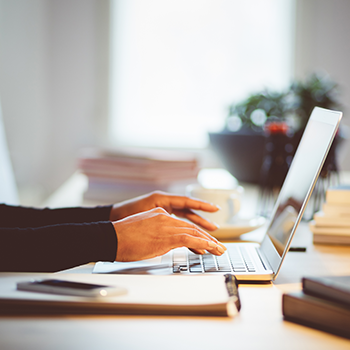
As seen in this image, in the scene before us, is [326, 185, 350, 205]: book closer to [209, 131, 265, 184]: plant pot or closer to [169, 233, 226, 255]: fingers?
[169, 233, 226, 255]: fingers

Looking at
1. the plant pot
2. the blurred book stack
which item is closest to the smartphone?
the blurred book stack

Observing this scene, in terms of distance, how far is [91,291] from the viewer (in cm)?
50

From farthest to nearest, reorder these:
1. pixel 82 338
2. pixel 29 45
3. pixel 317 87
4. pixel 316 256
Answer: pixel 29 45, pixel 317 87, pixel 316 256, pixel 82 338

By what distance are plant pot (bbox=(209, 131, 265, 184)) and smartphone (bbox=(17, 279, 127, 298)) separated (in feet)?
3.55

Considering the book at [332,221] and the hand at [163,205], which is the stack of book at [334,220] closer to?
the book at [332,221]

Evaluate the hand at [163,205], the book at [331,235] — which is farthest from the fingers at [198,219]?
the book at [331,235]

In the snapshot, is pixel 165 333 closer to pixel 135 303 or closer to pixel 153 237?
pixel 135 303

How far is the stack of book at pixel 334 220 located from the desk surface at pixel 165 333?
42 centimetres

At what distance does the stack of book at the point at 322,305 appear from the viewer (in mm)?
438

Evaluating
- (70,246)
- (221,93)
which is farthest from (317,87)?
(221,93)

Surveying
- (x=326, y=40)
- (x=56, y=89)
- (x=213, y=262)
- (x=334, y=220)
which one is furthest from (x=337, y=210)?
(x=56, y=89)

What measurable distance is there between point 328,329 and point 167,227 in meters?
0.29

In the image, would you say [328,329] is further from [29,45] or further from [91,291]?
[29,45]

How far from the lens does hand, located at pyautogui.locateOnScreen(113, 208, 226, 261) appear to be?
2.12ft
